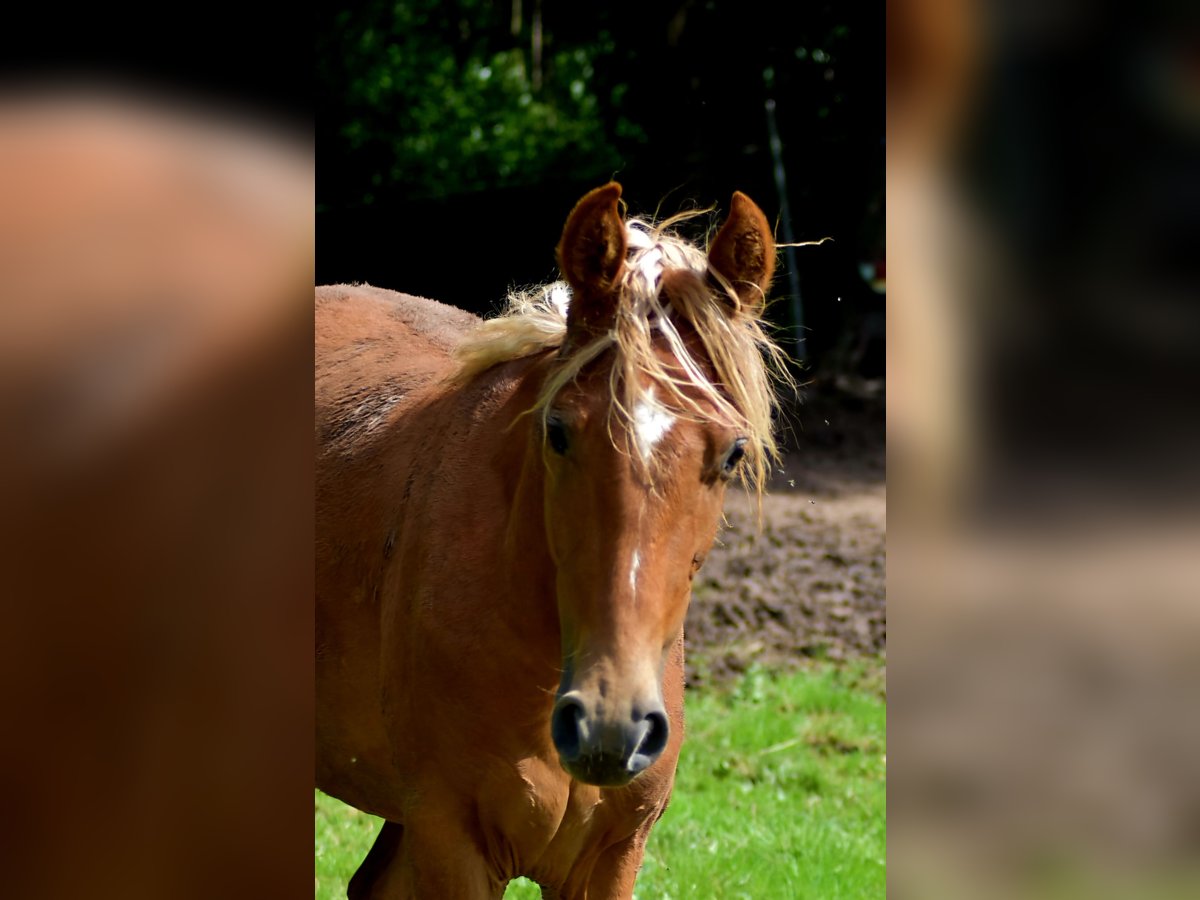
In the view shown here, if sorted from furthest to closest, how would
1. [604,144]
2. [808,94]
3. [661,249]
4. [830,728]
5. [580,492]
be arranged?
[604,144] < [808,94] < [830,728] < [661,249] < [580,492]

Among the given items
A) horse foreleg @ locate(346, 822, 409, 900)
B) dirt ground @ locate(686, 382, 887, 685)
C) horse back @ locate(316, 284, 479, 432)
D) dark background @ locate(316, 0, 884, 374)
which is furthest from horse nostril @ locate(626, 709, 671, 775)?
dark background @ locate(316, 0, 884, 374)

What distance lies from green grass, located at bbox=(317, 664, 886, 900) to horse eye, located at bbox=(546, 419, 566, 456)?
92.2 inches

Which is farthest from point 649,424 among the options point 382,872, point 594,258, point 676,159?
point 676,159

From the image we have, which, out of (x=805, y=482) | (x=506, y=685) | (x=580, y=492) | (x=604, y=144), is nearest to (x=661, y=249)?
(x=580, y=492)

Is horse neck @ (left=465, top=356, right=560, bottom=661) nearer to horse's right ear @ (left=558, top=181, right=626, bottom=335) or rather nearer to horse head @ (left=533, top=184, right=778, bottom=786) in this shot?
horse head @ (left=533, top=184, right=778, bottom=786)

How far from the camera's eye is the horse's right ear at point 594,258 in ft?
7.66

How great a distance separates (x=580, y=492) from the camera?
7.22 feet

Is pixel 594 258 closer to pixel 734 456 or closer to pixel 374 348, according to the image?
pixel 734 456

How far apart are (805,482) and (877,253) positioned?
172cm

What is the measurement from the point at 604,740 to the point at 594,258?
3.14ft
